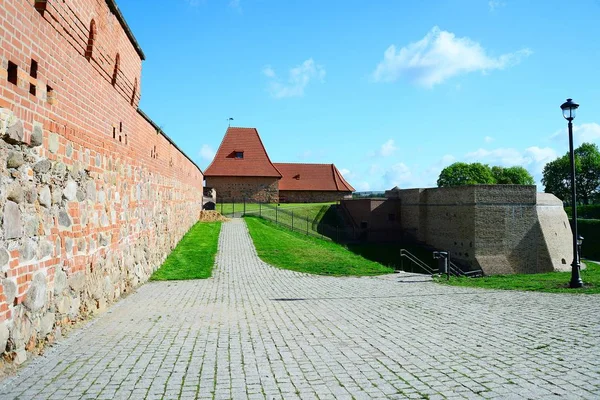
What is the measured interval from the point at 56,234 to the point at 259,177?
37.5 m

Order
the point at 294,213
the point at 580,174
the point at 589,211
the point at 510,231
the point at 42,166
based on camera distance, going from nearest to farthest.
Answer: the point at 42,166, the point at 510,231, the point at 294,213, the point at 589,211, the point at 580,174

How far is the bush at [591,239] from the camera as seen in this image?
33688mm

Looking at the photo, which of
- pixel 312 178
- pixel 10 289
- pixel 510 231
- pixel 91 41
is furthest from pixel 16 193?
pixel 312 178

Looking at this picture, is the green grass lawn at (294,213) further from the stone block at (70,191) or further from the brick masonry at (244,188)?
the stone block at (70,191)

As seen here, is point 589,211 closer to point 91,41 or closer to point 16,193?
point 91,41

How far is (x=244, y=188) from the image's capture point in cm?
4238

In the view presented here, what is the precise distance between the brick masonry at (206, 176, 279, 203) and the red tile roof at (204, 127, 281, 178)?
1.86 ft

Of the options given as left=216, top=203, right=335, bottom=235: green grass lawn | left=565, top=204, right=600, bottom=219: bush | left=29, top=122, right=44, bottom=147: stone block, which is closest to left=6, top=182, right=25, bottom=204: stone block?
left=29, top=122, right=44, bottom=147: stone block

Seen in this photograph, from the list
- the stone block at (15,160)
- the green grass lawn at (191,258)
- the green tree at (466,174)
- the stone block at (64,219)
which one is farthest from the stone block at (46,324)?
the green tree at (466,174)

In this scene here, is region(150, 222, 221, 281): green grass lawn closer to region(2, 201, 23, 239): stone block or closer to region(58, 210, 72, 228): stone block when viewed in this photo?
region(58, 210, 72, 228): stone block

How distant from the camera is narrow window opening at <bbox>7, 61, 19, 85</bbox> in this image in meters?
4.07

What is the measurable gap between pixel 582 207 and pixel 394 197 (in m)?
22.9

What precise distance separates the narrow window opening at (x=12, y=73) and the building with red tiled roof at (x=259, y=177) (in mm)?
37769

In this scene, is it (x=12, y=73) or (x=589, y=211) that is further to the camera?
(x=589, y=211)
